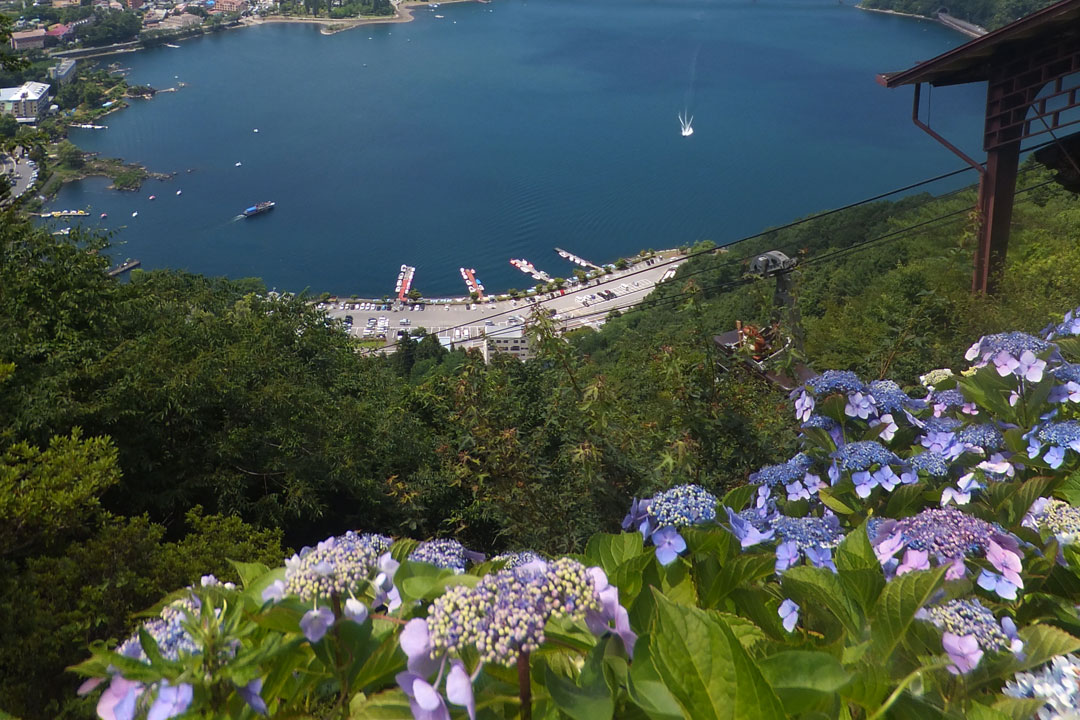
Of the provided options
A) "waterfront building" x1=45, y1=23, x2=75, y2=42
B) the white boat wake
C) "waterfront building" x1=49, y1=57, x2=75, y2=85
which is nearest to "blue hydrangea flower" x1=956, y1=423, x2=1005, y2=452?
the white boat wake

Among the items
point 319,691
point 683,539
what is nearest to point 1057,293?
point 683,539

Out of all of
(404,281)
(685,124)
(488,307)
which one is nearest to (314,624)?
(488,307)

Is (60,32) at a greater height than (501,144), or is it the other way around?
(60,32)

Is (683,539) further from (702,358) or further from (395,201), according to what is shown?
(395,201)

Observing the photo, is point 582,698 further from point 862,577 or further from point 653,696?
point 862,577

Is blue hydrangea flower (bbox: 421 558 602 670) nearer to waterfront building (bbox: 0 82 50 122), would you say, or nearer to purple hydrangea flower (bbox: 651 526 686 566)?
purple hydrangea flower (bbox: 651 526 686 566)
